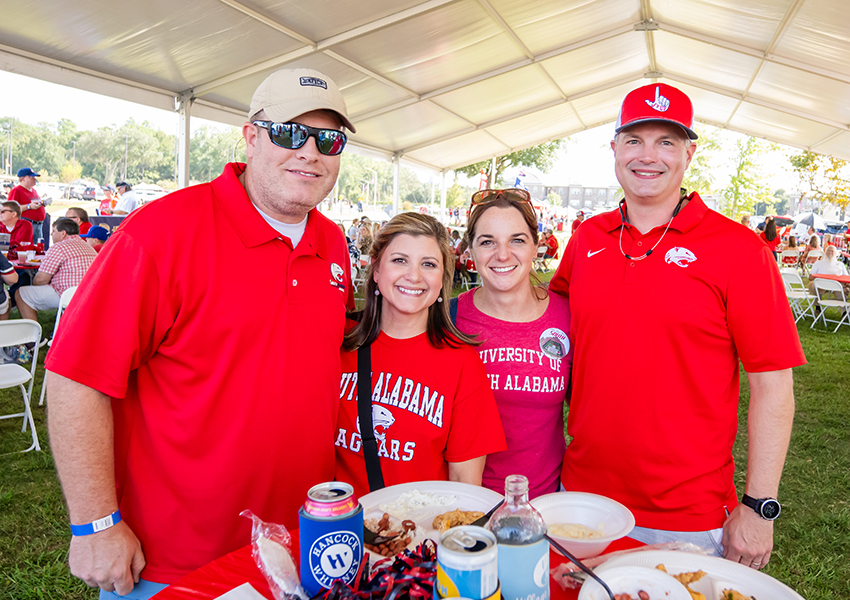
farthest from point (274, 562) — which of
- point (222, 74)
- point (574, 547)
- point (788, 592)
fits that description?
point (222, 74)

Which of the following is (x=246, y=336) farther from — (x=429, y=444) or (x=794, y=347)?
(x=794, y=347)

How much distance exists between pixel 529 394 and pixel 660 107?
4.26ft

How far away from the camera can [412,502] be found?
5.46ft

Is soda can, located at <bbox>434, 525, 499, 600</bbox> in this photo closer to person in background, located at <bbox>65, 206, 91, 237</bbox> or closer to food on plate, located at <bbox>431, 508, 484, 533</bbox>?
food on plate, located at <bbox>431, 508, 484, 533</bbox>

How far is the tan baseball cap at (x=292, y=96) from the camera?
1834mm

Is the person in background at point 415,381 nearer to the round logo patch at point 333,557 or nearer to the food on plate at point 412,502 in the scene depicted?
the food on plate at point 412,502

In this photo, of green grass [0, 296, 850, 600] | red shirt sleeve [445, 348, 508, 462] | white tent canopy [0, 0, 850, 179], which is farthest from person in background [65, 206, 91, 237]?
red shirt sleeve [445, 348, 508, 462]

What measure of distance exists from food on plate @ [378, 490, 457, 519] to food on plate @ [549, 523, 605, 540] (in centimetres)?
34

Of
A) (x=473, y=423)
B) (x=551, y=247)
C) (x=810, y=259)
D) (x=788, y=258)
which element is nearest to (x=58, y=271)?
(x=473, y=423)

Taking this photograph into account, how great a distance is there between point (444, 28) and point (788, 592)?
10.9 m

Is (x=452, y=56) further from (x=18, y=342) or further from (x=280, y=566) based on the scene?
(x=280, y=566)

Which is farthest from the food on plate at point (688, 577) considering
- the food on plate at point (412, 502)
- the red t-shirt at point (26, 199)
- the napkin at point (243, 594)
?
the red t-shirt at point (26, 199)

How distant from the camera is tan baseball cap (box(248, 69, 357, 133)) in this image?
1.83 m

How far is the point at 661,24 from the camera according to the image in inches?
501
